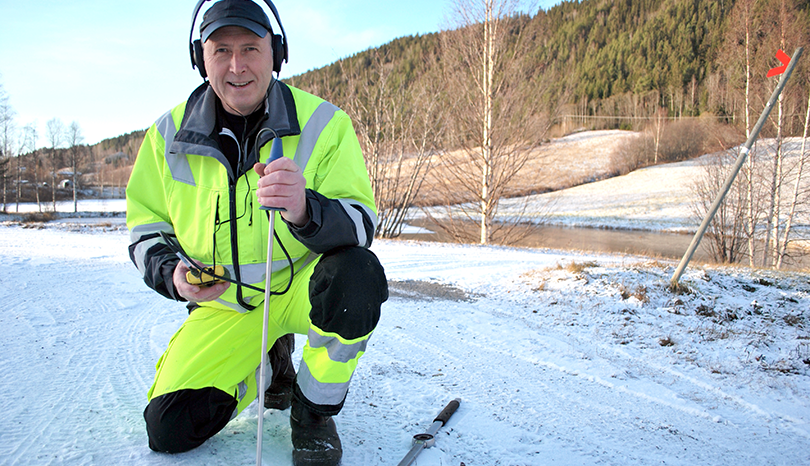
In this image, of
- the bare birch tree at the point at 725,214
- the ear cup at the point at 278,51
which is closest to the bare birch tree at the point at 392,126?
the bare birch tree at the point at 725,214

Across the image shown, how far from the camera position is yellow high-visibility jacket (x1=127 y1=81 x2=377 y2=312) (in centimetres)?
185

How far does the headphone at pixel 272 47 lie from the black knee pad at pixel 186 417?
1.48 m

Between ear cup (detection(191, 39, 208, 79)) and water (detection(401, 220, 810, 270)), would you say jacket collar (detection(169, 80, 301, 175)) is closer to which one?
ear cup (detection(191, 39, 208, 79))

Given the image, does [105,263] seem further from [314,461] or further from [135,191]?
[314,461]

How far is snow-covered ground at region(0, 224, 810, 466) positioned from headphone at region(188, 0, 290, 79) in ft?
5.45

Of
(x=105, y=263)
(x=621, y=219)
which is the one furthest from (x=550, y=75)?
(x=621, y=219)

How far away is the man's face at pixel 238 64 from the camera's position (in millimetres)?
1870

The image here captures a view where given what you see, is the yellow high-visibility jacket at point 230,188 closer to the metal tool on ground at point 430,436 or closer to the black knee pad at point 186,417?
the black knee pad at point 186,417

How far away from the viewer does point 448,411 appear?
2.12m

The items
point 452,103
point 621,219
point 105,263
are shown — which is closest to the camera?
point 105,263

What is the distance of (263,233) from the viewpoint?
1836mm

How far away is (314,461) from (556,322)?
9.52 feet

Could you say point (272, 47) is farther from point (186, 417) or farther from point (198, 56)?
point (186, 417)

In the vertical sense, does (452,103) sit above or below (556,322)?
above
